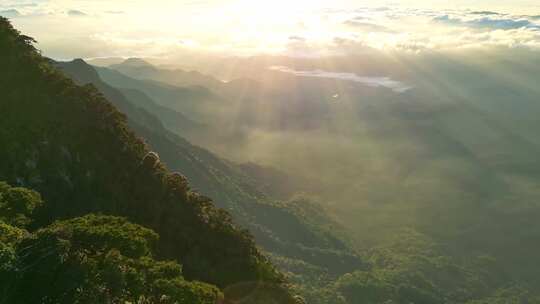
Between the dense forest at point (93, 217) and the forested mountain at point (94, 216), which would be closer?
the dense forest at point (93, 217)

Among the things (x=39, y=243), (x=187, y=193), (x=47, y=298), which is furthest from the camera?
(x=187, y=193)

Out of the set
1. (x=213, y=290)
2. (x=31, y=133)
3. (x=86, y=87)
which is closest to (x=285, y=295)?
(x=213, y=290)

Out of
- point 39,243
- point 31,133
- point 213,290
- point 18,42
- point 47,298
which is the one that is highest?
point 18,42

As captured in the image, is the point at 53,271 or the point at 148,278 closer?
the point at 53,271

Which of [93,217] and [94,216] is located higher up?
[93,217]

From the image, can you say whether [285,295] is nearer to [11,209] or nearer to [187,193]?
[187,193]

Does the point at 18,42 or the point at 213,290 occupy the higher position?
the point at 18,42

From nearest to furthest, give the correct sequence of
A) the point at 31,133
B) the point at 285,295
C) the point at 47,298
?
the point at 47,298 < the point at 285,295 < the point at 31,133

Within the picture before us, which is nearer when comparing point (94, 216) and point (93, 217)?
point (93, 217)
